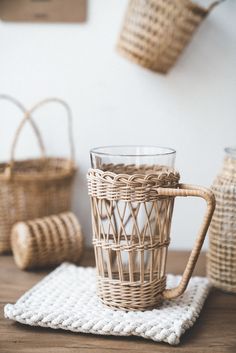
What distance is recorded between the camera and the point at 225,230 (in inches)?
40.4

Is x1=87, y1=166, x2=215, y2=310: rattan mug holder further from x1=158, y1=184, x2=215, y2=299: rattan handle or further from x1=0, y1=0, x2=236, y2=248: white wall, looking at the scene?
x1=0, y1=0, x2=236, y2=248: white wall

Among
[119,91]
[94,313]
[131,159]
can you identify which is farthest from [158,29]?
[94,313]

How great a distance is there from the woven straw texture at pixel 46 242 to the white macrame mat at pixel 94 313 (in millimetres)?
131

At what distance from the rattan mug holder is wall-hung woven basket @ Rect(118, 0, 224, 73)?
390 mm

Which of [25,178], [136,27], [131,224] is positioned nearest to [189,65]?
[136,27]

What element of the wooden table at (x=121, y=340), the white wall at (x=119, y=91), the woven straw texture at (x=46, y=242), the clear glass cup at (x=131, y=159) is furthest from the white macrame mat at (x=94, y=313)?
the white wall at (x=119, y=91)

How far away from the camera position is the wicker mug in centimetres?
86

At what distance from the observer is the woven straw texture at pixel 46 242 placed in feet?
3.83

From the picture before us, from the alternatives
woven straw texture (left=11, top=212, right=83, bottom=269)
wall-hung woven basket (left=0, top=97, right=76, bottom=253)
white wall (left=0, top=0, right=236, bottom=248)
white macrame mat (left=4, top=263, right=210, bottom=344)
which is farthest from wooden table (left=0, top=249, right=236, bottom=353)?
white wall (left=0, top=0, right=236, bottom=248)

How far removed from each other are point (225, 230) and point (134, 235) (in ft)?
0.75

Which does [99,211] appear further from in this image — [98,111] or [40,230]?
[98,111]

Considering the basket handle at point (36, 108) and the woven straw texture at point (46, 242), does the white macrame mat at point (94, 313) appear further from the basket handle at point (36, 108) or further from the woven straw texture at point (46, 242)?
the basket handle at point (36, 108)

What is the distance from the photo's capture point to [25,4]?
1387 millimetres

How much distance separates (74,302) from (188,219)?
1.78 feet
